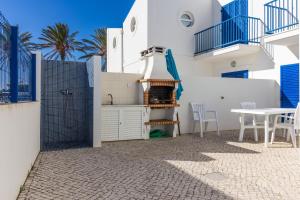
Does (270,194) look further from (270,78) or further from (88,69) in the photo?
(270,78)

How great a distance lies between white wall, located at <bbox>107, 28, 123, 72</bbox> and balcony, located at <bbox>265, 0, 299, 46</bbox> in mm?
8933

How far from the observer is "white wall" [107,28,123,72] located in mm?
15998

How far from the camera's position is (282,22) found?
380 inches

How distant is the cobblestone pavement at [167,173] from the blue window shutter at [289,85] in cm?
388

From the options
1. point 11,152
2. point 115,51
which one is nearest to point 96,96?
point 11,152

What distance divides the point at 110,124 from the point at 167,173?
10.8 ft

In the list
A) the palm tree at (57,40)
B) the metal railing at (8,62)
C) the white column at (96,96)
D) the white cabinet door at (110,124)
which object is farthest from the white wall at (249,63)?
the palm tree at (57,40)

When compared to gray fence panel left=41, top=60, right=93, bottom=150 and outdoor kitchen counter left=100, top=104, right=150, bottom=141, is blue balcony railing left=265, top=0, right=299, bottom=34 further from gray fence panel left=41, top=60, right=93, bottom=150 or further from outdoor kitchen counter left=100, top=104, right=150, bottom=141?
gray fence panel left=41, top=60, right=93, bottom=150

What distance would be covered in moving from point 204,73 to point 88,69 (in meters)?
7.81

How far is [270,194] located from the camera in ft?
11.2

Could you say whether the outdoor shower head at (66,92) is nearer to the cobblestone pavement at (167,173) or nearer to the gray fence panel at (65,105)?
the gray fence panel at (65,105)

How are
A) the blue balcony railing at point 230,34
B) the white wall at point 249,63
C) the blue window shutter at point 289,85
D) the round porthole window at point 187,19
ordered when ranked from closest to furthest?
the blue window shutter at point 289,85
the white wall at point 249,63
the blue balcony railing at point 230,34
the round porthole window at point 187,19

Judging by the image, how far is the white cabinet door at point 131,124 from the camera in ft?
24.2

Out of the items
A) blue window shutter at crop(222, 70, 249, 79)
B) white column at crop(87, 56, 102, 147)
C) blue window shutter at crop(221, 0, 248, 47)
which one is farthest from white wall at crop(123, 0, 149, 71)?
white column at crop(87, 56, 102, 147)
